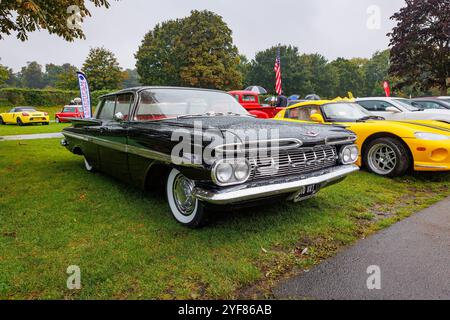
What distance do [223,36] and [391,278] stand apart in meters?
40.2

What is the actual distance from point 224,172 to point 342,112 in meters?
4.21

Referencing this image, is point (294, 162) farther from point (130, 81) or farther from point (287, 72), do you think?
point (130, 81)

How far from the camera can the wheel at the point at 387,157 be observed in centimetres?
465

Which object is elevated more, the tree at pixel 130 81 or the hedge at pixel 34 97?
the tree at pixel 130 81

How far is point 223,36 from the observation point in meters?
38.6

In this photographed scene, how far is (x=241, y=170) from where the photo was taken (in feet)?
8.09

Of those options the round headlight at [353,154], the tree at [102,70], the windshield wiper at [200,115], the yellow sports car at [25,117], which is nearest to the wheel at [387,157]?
the round headlight at [353,154]

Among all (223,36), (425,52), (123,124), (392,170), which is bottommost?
(392,170)

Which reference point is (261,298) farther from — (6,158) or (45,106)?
(45,106)

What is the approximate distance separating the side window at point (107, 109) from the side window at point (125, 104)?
0.17m

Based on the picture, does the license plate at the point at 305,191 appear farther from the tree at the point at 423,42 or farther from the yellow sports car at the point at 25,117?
the tree at the point at 423,42

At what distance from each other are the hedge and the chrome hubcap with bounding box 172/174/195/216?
98.5 feet

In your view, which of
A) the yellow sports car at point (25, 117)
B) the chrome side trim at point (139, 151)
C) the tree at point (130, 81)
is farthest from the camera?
the tree at point (130, 81)
